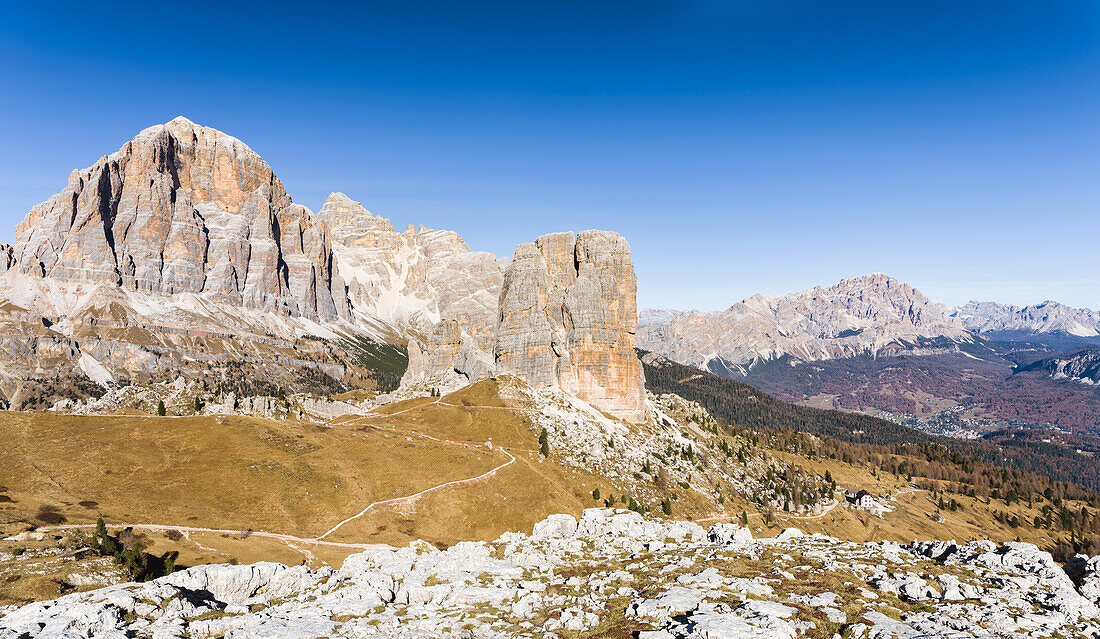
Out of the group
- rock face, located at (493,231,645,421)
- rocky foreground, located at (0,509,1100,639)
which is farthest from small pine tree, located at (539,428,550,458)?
rocky foreground, located at (0,509,1100,639)

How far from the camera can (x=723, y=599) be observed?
36125 mm

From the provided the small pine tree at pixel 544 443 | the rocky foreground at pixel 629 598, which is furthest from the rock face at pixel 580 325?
the rocky foreground at pixel 629 598

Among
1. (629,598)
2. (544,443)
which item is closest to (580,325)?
(544,443)

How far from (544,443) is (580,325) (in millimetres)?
48512

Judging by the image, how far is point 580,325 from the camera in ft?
539

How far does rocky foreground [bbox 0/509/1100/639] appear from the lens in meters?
32.0

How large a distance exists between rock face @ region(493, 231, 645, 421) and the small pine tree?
30.4m

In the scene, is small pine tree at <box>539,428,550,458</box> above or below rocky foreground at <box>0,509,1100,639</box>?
below

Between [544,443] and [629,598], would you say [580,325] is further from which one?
[629,598]

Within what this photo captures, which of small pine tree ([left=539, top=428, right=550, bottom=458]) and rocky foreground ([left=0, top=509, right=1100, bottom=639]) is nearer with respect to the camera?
rocky foreground ([left=0, top=509, right=1100, bottom=639])

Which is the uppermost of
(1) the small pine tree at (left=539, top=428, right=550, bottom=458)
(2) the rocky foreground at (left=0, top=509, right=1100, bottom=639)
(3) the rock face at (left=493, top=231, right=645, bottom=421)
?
(3) the rock face at (left=493, top=231, right=645, bottom=421)

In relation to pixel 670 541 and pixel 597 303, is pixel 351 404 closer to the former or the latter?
pixel 597 303

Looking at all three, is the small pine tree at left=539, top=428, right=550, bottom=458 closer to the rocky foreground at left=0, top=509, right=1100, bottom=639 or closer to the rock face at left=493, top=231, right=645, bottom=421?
the rock face at left=493, top=231, right=645, bottom=421

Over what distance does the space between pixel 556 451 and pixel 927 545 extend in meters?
84.7
